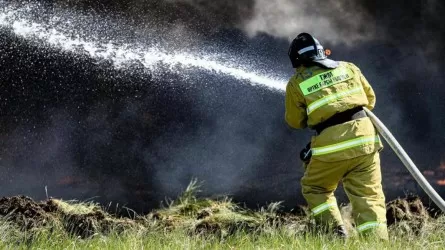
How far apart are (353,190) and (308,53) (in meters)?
1.38

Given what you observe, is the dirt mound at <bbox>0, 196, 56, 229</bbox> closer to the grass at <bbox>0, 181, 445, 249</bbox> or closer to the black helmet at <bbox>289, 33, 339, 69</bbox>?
the grass at <bbox>0, 181, 445, 249</bbox>

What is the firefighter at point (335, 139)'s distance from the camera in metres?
6.05

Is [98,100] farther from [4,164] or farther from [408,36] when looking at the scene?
[408,36]

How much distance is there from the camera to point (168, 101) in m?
11.3

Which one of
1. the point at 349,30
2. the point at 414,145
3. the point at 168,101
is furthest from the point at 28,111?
the point at 414,145

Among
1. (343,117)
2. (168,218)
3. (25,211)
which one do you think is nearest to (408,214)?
(343,117)

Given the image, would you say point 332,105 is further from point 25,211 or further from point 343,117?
point 25,211

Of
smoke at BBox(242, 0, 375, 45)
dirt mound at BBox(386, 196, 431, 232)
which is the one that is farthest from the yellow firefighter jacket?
smoke at BBox(242, 0, 375, 45)

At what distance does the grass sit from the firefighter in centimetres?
31

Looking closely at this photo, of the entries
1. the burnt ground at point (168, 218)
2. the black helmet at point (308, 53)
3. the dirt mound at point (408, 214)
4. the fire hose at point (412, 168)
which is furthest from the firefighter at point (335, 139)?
the dirt mound at point (408, 214)

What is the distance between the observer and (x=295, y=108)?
6.38 m

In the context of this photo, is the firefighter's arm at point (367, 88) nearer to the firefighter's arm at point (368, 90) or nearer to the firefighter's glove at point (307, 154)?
the firefighter's arm at point (368, 90)

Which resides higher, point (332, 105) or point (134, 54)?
point (134, 54)

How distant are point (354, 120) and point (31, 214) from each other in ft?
12.5
